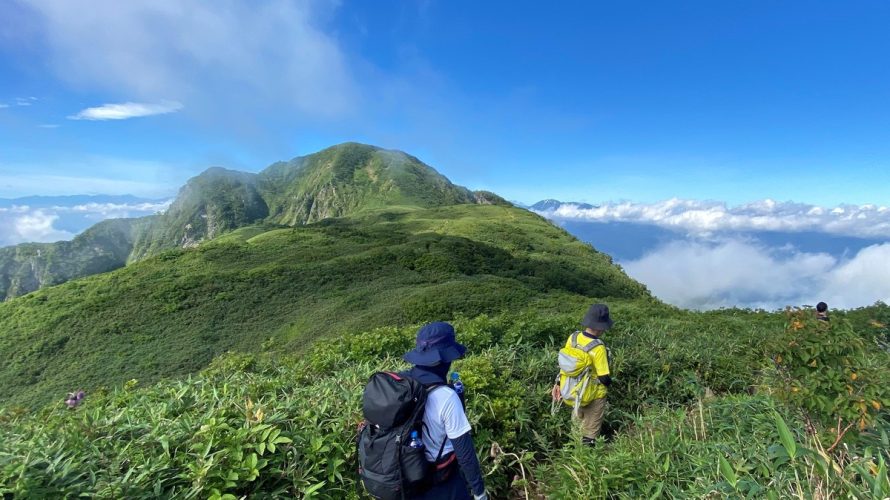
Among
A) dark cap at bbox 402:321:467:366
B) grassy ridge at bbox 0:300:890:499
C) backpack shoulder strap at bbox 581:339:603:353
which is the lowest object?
grassy ridge at bbox 0:300:890:499

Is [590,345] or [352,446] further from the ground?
[590,345]

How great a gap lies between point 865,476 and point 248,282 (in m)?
44.1

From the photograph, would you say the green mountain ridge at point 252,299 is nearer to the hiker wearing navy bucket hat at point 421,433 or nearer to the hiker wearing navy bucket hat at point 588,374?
the hiker wearing navy bucket hat at point 588,374

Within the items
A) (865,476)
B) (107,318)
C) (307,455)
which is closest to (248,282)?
(107,318)

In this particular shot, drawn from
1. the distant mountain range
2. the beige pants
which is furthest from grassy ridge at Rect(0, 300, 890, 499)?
the distant mountain range

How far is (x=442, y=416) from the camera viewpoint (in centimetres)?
327

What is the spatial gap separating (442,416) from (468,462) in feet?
1.47

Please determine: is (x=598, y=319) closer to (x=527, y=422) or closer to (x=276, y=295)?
(x=527, y=422)

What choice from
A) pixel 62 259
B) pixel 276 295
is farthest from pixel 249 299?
pixel 62 259

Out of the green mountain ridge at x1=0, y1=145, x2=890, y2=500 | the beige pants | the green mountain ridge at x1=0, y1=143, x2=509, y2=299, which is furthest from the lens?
the green mountain ridge at x1=0, y1=143, x2=509, y2=299

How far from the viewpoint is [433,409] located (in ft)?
10.8

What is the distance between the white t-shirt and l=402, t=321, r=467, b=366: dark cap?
21cm

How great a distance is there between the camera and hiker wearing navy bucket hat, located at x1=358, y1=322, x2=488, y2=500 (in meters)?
3.07

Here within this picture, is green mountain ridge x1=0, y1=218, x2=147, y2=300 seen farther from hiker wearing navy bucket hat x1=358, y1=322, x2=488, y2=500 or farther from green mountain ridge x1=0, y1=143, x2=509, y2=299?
hiker wearing navy bucket hat x1=358, y1=322, x2=488, y2=500
